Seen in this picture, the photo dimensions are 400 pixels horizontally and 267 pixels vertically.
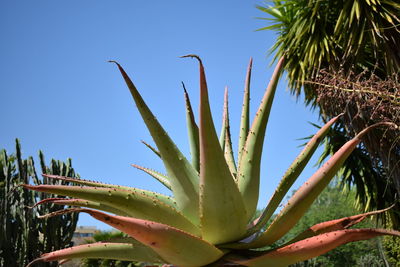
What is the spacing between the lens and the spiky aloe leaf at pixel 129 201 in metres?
1.36

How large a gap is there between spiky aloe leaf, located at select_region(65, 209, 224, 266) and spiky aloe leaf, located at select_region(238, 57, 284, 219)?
0.97 feet

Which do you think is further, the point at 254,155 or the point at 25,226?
the point at 25,226

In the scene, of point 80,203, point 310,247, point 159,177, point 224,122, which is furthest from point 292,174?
point 80,203

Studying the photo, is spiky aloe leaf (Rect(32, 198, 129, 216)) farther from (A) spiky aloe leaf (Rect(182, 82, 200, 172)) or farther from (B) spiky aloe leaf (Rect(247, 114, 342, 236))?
(B) spiky aloe leaf (Rect(247, 114, 342, 236))

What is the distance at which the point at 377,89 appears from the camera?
2809 mm

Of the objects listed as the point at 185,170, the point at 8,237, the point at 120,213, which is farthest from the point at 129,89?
the point at 8,237

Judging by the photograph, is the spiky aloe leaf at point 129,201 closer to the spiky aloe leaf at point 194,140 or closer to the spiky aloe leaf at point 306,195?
the spiky aloe leaf at point 306,195

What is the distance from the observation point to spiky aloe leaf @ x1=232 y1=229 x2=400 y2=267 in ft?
4.06

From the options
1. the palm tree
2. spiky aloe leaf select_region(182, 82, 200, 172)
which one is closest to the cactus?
the palm tree

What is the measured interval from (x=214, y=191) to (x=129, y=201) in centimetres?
30

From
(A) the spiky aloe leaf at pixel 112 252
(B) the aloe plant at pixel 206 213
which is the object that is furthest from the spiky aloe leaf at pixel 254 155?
(A) the spiky aloe leaf at pixel 112 252

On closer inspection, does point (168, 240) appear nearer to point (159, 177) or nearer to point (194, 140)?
point (194, 140)

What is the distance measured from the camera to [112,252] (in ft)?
4.67

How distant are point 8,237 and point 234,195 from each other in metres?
6.45
